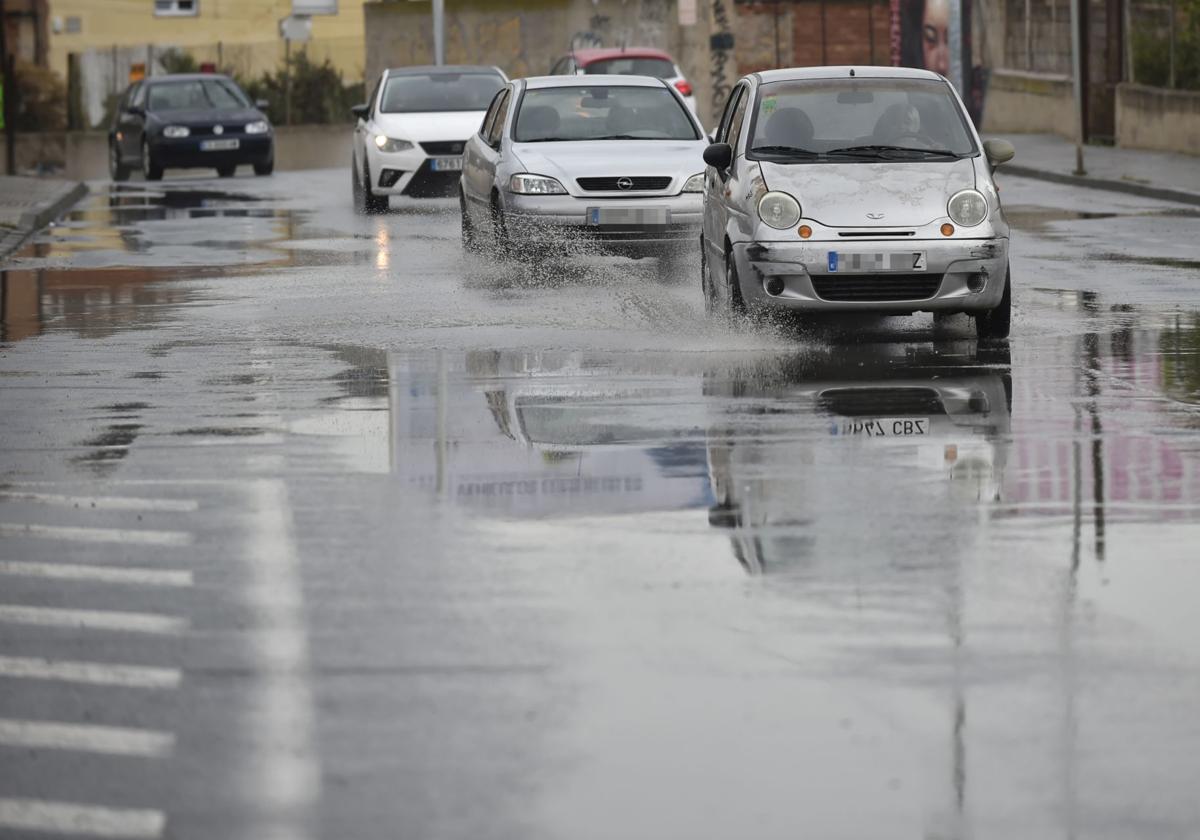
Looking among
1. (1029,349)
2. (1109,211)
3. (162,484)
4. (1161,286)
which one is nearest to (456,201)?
(1109,211)

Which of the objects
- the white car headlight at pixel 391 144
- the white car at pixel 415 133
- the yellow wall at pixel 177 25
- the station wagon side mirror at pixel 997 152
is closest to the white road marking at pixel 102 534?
the station wagon side mirror at pixel 997 152

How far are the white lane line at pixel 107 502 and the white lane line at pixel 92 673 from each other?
2.30 metres

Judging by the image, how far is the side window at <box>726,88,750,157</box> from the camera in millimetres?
15641

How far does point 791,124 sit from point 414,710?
31.4ft

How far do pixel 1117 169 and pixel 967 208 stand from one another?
1788 centimetres

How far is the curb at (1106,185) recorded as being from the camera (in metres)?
27.0

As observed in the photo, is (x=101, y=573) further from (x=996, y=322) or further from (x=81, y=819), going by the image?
(x=996, y=322)

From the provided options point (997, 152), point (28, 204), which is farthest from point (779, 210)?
point (28, 204)

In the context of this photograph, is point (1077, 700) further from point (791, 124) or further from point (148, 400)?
point (791, 124)

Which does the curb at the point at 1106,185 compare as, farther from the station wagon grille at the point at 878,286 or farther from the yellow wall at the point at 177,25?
the yellow wall at the point at 177,25

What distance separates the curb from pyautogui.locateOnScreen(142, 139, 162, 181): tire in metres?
→ 11.9

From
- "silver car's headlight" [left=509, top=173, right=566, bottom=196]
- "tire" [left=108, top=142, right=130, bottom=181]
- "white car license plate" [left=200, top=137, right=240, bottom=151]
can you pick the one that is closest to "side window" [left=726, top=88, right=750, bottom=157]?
"silver car's headlight" [left=509, top=173, right=566, bottom=196]

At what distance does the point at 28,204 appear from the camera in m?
28.9

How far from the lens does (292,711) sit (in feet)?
20.2
